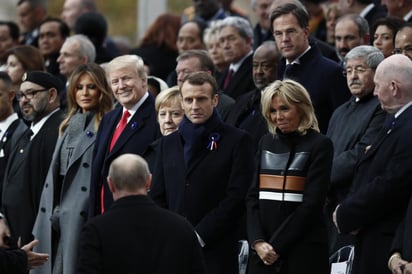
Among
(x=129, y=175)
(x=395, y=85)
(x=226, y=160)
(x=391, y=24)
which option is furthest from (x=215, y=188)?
(x=391, y=24)

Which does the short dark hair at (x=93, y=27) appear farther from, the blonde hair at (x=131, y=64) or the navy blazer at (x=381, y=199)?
the navy blazer at (x=381, y=199)

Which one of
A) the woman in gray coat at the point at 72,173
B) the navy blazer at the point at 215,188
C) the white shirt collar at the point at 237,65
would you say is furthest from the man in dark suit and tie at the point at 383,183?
the white shirt collar at the point at 237,65

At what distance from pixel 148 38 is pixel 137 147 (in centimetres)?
467

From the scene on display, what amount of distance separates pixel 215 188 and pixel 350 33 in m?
3.04

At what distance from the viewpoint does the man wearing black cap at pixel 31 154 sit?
1254 centimetres

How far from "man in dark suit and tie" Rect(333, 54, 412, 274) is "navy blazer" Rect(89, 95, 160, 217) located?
226cm

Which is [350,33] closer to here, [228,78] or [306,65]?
[306,65]

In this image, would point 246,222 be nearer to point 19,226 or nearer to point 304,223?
point 304,223

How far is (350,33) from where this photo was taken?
12984 mm

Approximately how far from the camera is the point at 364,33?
1309 centimetres

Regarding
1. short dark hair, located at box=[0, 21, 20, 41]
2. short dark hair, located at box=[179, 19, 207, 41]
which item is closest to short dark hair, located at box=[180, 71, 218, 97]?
short dark hair, located at box=[179, 19, 207, 41]

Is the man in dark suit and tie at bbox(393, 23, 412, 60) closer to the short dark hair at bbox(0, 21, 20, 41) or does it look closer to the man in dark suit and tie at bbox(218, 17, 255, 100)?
the man in dark suit and tie at bbox(218, 17, 255, 100)

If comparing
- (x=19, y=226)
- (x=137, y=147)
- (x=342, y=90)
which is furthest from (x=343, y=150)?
(x=19, y=226)

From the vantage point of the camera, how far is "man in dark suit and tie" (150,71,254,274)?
34.5 ft
